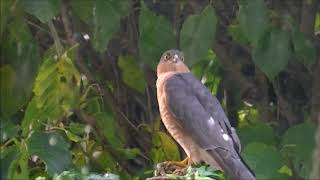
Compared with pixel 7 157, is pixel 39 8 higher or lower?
higher

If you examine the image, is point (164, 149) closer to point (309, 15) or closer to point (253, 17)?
point (309, 15)

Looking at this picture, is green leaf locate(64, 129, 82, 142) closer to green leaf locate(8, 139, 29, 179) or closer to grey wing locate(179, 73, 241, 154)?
green leaf locate(8, 139, 29, 179)

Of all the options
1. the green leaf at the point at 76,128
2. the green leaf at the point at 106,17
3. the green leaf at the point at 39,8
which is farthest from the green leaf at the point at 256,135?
the green leaf at the point at 39,8

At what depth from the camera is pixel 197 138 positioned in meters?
3.39

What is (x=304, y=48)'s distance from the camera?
365 cm

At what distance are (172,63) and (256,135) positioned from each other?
484mm

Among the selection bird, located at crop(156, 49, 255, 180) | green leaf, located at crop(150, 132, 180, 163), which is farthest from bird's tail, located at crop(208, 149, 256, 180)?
green leaf, located at crop(150, 132, 180, 163)

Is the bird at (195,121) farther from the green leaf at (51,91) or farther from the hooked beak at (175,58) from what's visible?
the green leaf at (51,91)

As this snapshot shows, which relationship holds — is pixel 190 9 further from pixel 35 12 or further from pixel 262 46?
pixel 35 12

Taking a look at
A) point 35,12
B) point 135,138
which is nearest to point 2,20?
point 35,12

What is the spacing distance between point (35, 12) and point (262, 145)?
104 centimetres

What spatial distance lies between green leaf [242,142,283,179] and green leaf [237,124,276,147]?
0.29 metres

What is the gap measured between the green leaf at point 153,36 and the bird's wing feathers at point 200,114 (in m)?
0.17

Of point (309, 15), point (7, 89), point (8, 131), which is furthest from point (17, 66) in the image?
point (309, 15)
